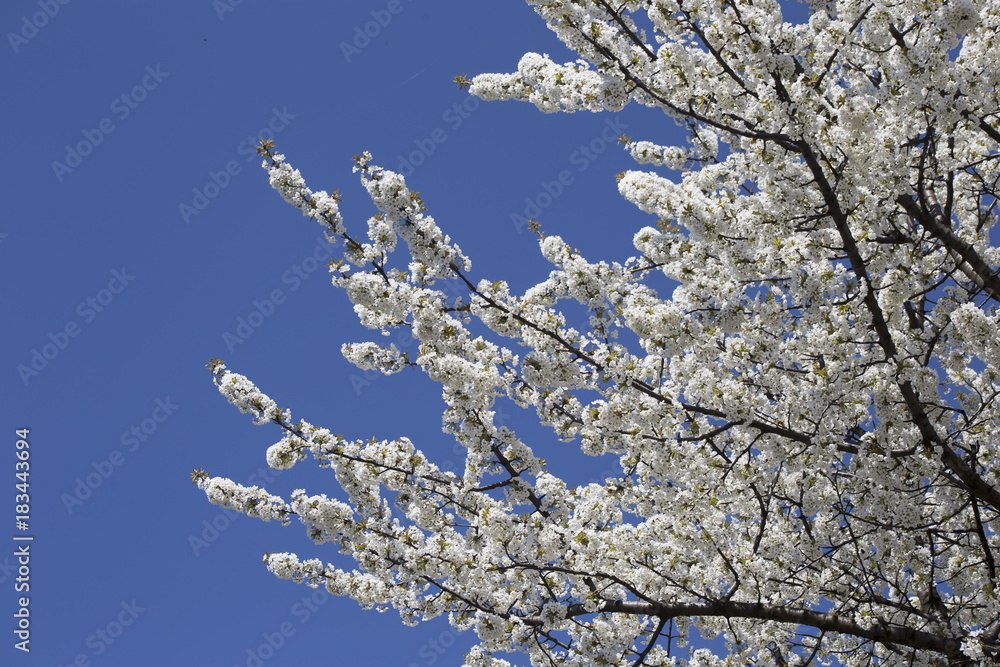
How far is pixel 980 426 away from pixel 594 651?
431 centimetres

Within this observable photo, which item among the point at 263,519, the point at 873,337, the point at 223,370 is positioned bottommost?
the point at 263,519

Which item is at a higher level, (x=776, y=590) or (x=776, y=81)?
(x=776, y=81)

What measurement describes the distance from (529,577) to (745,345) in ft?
9.93

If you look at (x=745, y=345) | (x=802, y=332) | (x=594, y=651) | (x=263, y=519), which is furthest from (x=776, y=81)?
(x=263, y=519)

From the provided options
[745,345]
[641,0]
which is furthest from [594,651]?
[641,0]

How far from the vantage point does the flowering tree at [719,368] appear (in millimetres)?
5535

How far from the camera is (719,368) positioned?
22.1 ft

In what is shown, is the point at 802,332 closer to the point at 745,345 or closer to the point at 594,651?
the point at 745,345

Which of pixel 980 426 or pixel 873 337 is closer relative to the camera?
pixel 873 337

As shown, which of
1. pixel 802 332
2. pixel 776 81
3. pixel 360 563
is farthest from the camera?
pixel 802 332

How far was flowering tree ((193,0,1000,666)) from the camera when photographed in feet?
18.2

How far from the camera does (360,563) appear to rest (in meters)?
6.45

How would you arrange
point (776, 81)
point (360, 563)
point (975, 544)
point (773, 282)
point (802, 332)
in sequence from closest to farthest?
point (776, 81) → point (773, 282) → point (360, 563) → point (975, 544) → point (802, 332)

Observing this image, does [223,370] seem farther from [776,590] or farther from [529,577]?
[776,590]
